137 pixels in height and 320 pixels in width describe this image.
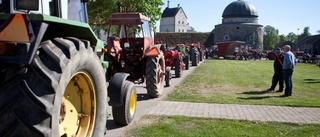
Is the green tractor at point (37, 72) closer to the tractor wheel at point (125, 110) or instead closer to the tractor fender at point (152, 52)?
the tractor wheel at point (125, 110)

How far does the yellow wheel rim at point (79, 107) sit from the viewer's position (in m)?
3.34

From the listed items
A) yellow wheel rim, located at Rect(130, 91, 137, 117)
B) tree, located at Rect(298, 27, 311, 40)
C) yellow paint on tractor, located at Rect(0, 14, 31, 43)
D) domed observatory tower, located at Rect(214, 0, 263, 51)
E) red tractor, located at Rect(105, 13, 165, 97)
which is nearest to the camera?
yellow paint on tractor, located at Rect(0, 14, 31, 43)

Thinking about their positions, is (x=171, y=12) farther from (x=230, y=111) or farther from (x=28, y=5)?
(x=28, y=5)

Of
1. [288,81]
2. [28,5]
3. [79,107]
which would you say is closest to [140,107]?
[79,107]

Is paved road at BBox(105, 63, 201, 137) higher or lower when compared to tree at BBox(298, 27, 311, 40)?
lower

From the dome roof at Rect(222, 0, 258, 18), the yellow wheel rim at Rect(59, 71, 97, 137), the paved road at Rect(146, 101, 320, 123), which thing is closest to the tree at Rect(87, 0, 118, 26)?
the paved road at Rect(146, 101, 320, 123)

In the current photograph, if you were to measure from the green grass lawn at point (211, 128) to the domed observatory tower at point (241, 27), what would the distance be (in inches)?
2393

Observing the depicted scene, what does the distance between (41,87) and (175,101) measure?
6.42 meters

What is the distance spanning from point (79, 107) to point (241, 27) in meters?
64.4

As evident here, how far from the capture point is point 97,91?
12.1 ft

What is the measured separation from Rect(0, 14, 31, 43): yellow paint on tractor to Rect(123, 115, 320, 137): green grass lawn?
10.5 ft

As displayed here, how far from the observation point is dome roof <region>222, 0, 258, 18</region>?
66.1 m

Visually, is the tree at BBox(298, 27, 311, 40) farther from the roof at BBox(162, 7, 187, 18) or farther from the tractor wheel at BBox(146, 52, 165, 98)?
the tractor wheel at BBox(146, 52, 165, 98)

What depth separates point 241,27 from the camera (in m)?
65.0
